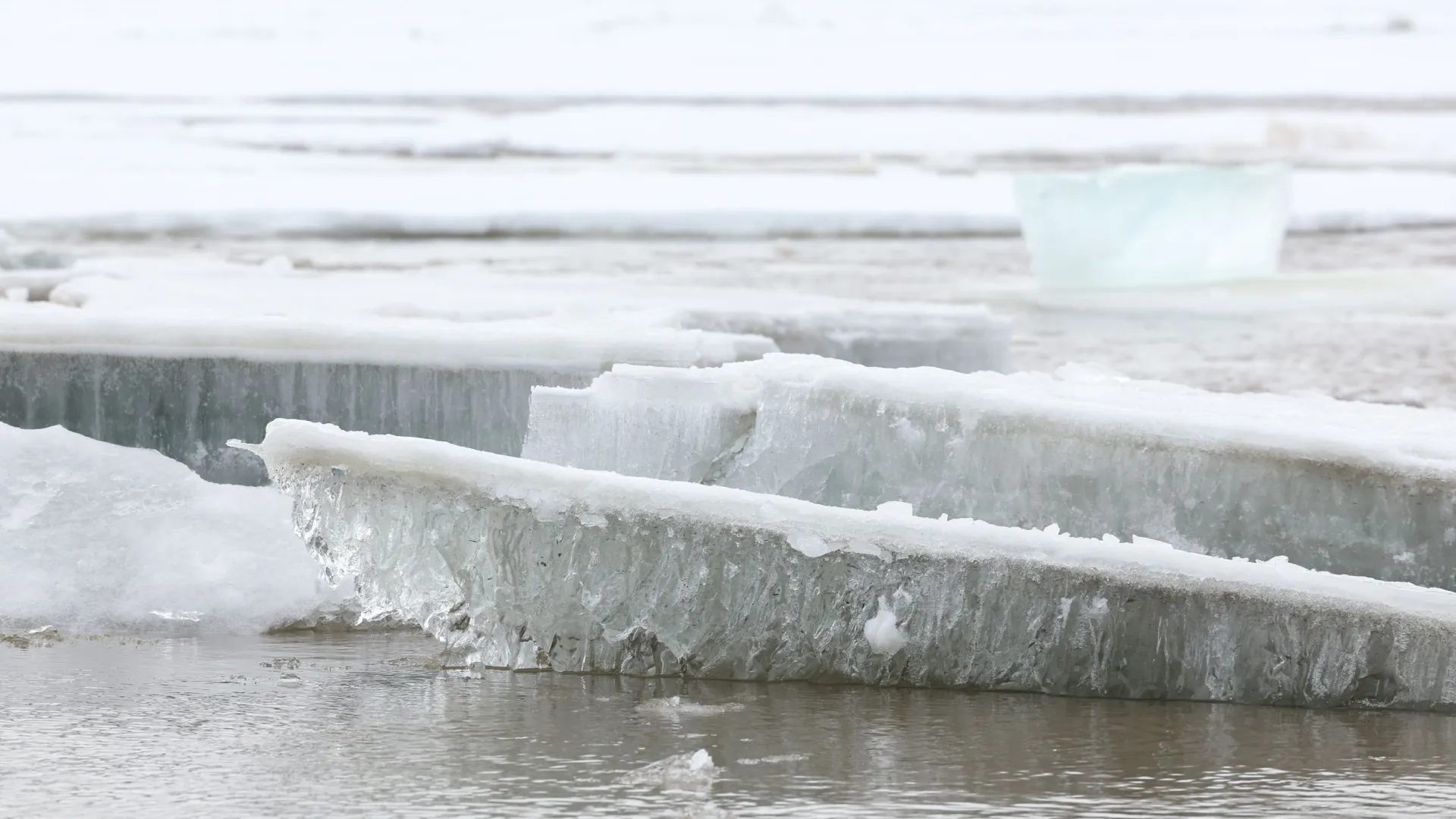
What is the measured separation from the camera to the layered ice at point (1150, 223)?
12.7 m

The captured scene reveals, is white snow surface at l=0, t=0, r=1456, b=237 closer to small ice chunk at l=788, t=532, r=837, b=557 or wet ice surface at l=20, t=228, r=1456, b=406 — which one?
wet ice surface at l=20, t=228, r=1456, b=406

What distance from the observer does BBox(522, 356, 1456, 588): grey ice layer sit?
425 centimetres

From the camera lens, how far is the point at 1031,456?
4410 mm

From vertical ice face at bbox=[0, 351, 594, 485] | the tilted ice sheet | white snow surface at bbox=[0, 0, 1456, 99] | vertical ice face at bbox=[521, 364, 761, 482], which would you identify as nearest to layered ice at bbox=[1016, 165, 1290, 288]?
the tilted ice sheet

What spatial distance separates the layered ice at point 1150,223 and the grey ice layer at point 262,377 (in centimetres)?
747

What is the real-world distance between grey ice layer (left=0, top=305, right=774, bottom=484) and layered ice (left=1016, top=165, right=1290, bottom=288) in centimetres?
747

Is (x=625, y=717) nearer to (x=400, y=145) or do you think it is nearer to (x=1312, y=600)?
(x=1312, y=600)

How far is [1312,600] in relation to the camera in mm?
3898

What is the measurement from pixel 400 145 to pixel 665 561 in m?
24.5

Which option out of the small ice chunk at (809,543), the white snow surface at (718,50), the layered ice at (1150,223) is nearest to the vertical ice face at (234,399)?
the small ice chunk at (809,543)

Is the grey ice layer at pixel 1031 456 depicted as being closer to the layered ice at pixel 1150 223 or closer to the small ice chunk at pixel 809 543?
the small ice chunk at pixel 809 543

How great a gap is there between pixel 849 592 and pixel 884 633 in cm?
12

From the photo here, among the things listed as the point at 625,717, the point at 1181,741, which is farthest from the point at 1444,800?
the point at 625,717

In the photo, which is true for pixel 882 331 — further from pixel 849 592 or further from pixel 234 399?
pixel 849 592
